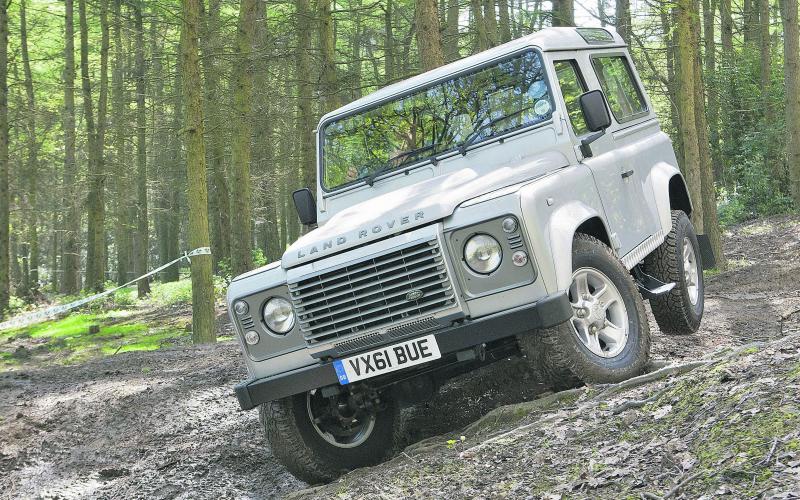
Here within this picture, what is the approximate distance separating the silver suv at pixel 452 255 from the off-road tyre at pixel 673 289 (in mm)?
96

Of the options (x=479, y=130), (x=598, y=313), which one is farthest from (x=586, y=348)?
(x=479, y=130)

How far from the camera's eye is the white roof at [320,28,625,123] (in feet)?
21.0

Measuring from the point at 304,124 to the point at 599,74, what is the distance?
37.3 feet

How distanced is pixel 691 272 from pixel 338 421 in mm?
3751

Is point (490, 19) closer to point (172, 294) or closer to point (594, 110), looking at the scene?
point (172, 294)

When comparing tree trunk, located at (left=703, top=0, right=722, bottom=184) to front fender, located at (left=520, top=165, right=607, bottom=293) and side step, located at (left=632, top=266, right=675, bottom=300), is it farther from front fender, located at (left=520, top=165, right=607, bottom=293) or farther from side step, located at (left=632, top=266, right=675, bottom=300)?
front fender, located at (left=520, top=165, right=607, bottom=293)

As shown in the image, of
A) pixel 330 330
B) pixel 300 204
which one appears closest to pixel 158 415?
pixel 300 204

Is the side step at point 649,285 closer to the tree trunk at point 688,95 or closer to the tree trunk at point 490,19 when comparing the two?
the tree trunk at point 688,95

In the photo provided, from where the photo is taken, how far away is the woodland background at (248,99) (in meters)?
14.0

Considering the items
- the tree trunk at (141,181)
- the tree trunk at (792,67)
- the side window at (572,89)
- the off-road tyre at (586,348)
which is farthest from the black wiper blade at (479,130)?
the tree trunk at (141,181)

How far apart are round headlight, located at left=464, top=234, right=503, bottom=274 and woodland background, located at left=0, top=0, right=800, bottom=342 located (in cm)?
726

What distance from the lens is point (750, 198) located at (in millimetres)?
23266

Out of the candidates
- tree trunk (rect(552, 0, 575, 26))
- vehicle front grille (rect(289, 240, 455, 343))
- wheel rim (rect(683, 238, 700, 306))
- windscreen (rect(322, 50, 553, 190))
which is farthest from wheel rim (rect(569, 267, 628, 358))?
tree trunk (rect(552, 0, 575, 26))

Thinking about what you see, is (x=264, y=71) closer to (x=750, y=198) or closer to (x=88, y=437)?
(x=88, y=437)
